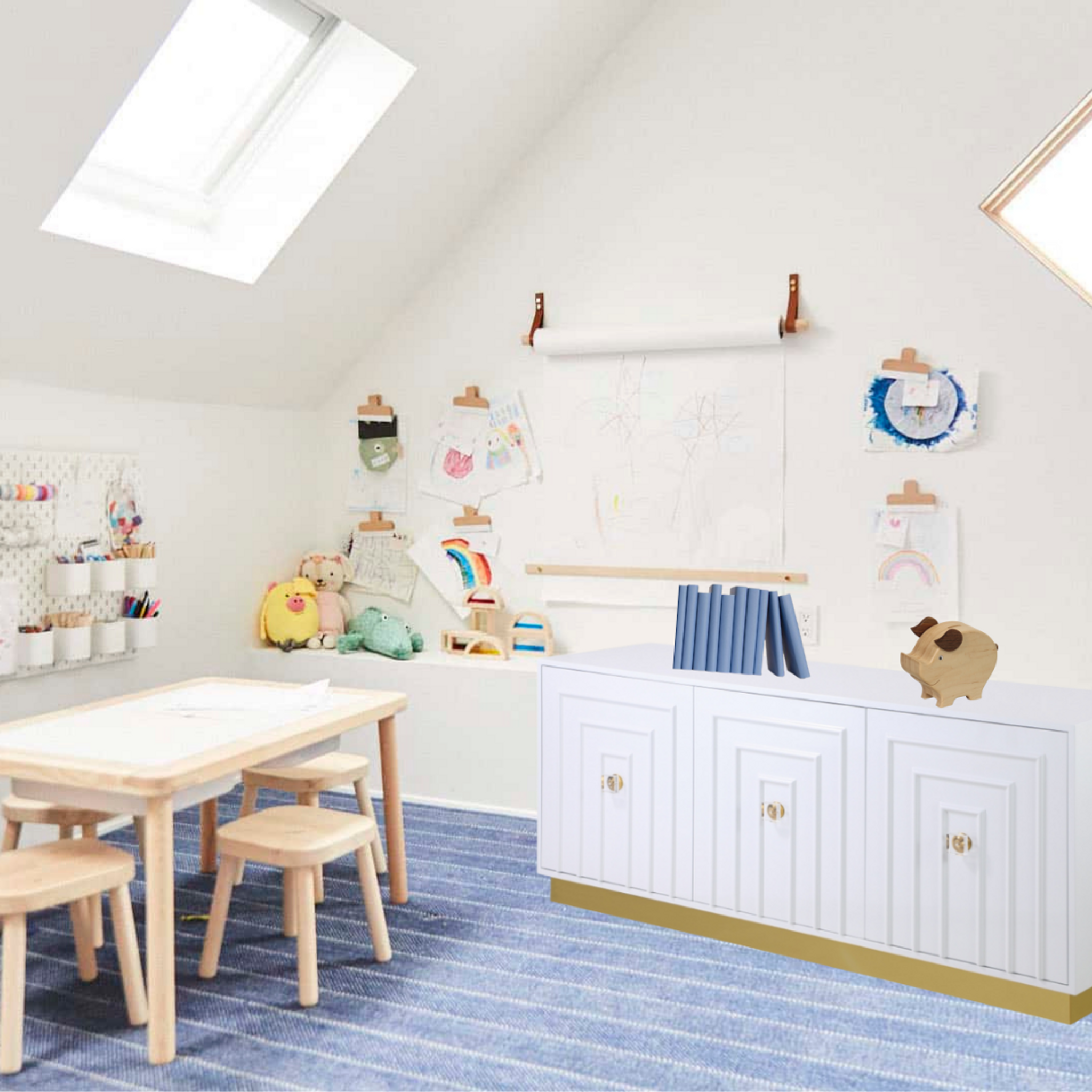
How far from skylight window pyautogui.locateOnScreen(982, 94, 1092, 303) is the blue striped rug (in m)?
1.89

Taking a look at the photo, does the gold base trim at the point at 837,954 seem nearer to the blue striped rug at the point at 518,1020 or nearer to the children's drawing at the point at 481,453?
the blue striped rug at the point at 518,1020

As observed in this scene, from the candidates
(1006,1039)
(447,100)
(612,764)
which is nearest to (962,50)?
(447,100)

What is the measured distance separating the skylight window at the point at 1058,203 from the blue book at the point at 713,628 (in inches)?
47.7

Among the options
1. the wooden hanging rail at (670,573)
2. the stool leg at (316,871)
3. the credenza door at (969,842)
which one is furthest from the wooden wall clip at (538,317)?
the credenza door at (969,842)

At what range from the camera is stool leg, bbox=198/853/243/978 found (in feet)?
8.36

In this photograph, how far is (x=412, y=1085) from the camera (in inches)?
82.3

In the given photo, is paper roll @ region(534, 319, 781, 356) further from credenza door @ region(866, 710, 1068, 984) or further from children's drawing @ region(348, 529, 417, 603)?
credenza door @ region(866, 710, 1068, 984)

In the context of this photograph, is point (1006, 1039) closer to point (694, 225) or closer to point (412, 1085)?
point (412, 1085)

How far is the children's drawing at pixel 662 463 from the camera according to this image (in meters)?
3.63

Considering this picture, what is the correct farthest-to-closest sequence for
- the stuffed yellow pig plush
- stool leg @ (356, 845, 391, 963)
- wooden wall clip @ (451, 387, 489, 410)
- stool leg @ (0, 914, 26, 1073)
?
1. the stuffed yellow pig plush
2. wooden wall clip @ (451, 387, 489, 410)
3. stool leg @ (356, 845, 391, 963)
4. stool leg @ (0, 914, 26, 1073)

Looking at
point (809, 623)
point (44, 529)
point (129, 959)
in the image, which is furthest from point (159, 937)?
point (809, 623)

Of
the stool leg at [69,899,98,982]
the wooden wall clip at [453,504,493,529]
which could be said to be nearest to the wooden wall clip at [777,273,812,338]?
the wooden wall clip at [453,504,493,529]

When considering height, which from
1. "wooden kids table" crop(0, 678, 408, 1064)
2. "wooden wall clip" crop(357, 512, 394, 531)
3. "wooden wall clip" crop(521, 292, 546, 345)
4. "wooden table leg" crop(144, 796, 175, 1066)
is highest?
"wooden wall clip" crop(521, 292, 546, 345)

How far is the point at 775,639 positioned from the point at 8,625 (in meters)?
2.11
